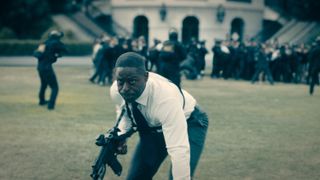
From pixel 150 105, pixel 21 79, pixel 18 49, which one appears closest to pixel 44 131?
pixel 150 105

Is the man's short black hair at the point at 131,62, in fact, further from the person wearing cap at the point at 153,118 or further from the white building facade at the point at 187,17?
the white building facade at the point at 187,17

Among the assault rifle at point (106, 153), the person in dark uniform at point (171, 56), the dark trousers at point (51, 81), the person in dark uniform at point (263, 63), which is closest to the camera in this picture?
the assault rifle at point (106, 153)

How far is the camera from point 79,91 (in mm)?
17391

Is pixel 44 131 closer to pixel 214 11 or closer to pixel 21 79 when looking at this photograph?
pixel 21 79

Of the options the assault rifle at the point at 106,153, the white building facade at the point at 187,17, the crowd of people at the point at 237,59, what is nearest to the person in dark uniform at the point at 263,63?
the crowd of people at the point at 237,59

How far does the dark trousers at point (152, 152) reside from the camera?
174 inches

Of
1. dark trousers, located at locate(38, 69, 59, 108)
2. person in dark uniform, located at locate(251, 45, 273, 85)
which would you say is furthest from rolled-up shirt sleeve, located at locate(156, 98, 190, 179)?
person in dark uniform, located at locate(251, 45, 273, 85)

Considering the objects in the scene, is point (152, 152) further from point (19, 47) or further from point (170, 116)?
point (19, 47)

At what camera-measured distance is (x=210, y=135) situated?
9.69m

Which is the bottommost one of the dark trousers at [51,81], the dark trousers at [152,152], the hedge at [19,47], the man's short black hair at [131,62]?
the hedge at [19,47]

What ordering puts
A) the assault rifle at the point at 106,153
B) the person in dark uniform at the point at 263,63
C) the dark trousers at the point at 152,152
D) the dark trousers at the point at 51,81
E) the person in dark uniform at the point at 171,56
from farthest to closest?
1. the person in dark uniform at the point at 263,63
2. the person in dark uniform at the point at 171,56
3. the dark trousers at the point at 51,81
4. the dark trousers at the point at 152,152
5. the assault rifle at the point at 106,153

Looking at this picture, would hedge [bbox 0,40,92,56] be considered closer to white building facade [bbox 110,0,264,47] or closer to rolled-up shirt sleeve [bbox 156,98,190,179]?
white building facade [bbox 110,0,264,47]

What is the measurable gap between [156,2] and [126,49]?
26880mm

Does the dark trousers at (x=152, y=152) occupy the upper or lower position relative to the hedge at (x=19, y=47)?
upper
